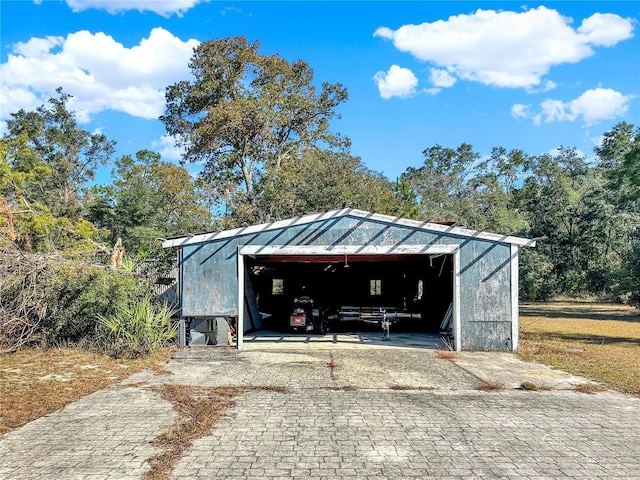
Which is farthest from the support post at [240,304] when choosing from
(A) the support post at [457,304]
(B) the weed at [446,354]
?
(A) the support post at [457,304]

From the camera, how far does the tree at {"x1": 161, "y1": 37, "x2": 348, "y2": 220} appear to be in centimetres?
2503

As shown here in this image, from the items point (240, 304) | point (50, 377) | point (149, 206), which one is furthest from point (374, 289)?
point (50, 377)

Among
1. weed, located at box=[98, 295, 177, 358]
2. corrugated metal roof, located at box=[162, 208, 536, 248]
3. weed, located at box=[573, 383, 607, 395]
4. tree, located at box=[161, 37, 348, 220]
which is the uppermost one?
tree, located at box=[161, 37, 348, 220]

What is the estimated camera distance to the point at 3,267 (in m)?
10.5

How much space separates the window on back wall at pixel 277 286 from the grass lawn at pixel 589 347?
971cm

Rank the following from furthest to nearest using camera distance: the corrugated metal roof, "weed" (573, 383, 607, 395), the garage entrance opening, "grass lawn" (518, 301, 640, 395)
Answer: the garage entrance opening, the corrugated metal roof, "grass lawn" (518, 301, 640, 395), "weed" (573, 383, 607, 395)

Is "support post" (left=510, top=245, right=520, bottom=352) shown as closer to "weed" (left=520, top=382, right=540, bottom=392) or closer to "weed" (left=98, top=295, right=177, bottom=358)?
"weed" (left=520, top=382, right=540, bottom=392)

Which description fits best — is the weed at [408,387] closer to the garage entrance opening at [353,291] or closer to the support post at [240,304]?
the support post at [240,304]

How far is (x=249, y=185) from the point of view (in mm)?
27078

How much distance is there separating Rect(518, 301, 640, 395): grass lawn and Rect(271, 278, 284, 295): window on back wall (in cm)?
971

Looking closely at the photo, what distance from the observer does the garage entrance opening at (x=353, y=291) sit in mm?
15793

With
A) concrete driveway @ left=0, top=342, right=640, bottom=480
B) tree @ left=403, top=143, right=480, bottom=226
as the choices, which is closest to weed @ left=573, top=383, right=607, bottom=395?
concrete driveway @ left=0, top=342, right=640, bottom=480

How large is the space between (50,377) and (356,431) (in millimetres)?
6044

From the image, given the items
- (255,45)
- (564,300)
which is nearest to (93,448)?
(255,45)
